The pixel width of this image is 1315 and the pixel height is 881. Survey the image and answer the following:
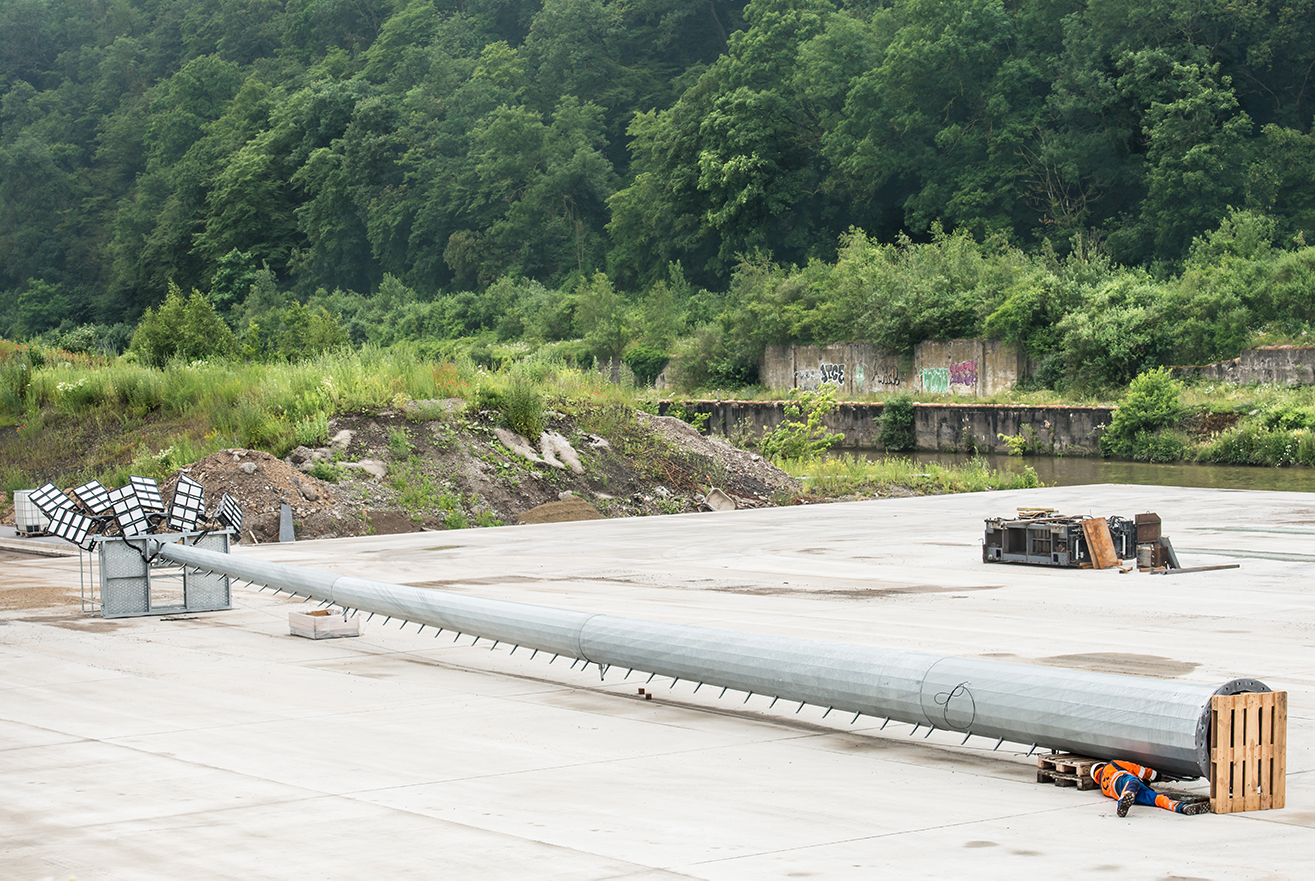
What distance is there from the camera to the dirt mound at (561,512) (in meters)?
23.0

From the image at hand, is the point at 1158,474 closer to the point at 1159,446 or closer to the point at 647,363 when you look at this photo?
the point at 1159,446

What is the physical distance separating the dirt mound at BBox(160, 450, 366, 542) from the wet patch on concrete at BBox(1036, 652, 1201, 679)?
1380 cm

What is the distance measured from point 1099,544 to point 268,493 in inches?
493

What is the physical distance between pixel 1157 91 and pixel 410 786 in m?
68.3

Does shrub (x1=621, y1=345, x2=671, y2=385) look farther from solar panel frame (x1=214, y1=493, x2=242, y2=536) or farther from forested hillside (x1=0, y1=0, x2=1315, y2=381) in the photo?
solar panel frame (x1=214, y1=493, x2=242, y2=536)

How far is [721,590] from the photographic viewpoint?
1415 centimetres

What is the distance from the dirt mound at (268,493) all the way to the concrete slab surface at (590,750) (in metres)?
5.35

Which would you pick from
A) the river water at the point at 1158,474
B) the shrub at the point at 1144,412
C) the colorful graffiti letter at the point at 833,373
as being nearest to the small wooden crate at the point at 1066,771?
the river water at the point at 1158,474

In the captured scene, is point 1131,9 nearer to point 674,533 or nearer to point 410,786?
point 674,533

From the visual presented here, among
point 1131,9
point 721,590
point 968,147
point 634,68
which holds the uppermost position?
point 634,68

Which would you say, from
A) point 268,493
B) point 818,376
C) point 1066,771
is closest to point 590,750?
point 1066,771

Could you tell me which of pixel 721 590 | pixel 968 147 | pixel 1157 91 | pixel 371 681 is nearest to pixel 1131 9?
pixel 1157 91

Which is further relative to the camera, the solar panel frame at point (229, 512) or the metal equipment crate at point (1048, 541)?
the metal equipment crate at point (1048, 541)

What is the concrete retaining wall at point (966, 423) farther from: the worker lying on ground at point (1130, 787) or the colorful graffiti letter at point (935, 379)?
the worker lying on ground at point (1130, 787)
